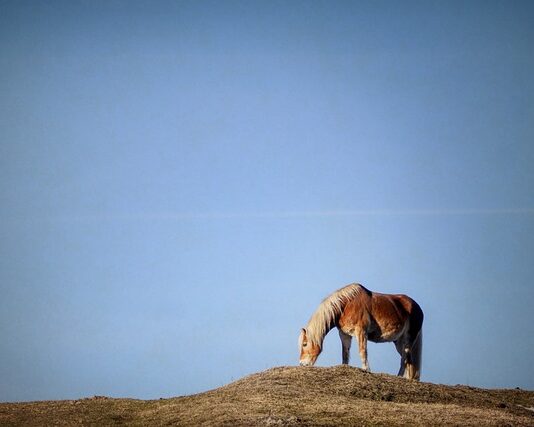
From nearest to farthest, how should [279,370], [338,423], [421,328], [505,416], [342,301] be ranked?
1. [338,423]
2. [505,416]
3. [279,370]
4. [342,301]
5. [421,328]

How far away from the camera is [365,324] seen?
25750 millimetres

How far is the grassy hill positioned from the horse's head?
1763 millimetres

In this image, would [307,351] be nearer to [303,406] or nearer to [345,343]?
[345,343]

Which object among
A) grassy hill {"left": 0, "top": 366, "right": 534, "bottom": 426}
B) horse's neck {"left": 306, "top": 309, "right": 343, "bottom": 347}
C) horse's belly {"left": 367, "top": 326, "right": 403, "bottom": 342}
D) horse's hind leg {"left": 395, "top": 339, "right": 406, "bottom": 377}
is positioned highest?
horse's neck {"left": 306, "top": 309, "right": 343, "bottom": 347}

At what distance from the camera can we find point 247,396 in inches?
835

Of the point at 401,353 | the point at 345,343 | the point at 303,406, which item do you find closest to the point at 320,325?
the point at 345,343

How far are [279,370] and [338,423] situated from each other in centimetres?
526

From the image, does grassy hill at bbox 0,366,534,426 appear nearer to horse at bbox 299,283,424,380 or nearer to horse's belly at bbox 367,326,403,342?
horse at bbox 299,283,424,380

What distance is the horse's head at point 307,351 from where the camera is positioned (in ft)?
83.7

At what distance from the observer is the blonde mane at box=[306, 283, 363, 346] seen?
83.4 feet

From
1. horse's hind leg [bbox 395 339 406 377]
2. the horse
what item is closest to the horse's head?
the horse

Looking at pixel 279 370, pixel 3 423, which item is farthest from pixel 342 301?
pixel 3 423

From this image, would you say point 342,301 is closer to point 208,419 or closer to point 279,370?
point 279,370

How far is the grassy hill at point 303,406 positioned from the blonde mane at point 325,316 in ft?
6.11
